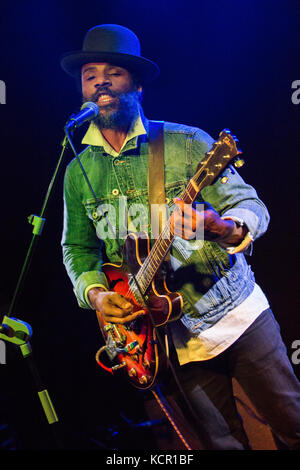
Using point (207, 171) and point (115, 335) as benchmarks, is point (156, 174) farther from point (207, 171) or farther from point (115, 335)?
point (115, 335)

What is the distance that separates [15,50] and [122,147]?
1.46 metres

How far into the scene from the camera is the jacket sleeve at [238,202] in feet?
4.69

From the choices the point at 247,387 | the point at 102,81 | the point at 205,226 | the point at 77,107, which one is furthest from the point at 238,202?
the point at 77,107

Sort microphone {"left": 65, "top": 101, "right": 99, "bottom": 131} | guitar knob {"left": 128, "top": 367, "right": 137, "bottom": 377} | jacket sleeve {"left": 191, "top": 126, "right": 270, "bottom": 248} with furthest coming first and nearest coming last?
1. guitar knob {"left": 128, "top": 367, "right": 137, "bottom": 377}
2. microphone {"left": 65, "top": 101, "right": 99, "bottom": 131}
3. jacket sleeve {"left": 191, "top": 126, "right": 270, "bottom": 248}

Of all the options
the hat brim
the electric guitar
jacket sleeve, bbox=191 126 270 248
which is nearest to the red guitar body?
the electric guitar

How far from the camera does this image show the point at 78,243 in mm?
2262

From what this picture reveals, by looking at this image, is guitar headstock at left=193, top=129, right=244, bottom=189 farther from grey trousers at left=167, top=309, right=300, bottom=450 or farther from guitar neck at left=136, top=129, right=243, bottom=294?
grey trousers at left=167, top=309, right=300, bottom=450

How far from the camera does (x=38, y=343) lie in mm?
3023

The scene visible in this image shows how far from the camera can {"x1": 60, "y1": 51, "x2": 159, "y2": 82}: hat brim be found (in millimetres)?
1959

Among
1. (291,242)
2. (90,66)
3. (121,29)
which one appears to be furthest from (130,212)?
(291,242)

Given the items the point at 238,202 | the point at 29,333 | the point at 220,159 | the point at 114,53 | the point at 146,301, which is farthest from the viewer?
the point at 114,53

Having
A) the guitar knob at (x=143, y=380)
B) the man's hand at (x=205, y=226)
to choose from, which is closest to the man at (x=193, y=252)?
the man's hand at (x=205, y=226)

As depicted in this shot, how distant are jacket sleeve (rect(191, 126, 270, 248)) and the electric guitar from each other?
15 cm

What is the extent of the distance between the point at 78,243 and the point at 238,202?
1.17 meters
